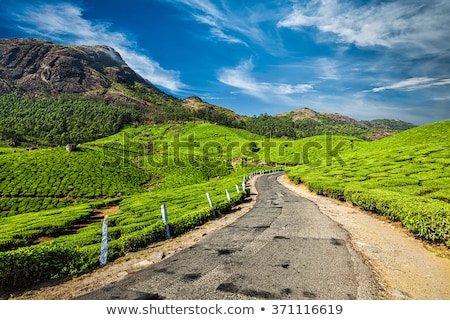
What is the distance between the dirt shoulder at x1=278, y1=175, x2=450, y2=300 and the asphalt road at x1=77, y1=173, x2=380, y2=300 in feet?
1.95

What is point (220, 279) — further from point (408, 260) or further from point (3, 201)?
point (3, 201)

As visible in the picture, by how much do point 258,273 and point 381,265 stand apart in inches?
189

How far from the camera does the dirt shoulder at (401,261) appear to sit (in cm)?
732

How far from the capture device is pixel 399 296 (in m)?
6.89

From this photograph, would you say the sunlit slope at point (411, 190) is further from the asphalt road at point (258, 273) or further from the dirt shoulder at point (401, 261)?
the asphalt road at point (258, 273)

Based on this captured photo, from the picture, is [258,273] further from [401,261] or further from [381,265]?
[401,261]

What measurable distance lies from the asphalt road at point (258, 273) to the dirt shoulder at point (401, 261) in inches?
23.4

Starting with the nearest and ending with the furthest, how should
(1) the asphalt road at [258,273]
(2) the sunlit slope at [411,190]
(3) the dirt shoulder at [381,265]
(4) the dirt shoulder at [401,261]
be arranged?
(1) the asphalt road at [258,273], (4) the dirt shoulder at [401,261], (3) the dirt shoulder at [381,265], (2) the sunlit slope at [411,190]

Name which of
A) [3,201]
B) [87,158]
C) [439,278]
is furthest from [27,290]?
[87,158]

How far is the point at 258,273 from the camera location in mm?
8203

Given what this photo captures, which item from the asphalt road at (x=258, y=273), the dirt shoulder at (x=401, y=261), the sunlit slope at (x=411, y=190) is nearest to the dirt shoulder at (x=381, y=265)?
the dirt shoulder at (x=401, y=261)

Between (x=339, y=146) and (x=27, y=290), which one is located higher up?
(x=339, y=146)

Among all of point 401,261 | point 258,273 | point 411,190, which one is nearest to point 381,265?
point 401,261

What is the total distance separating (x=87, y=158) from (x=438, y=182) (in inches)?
4139
